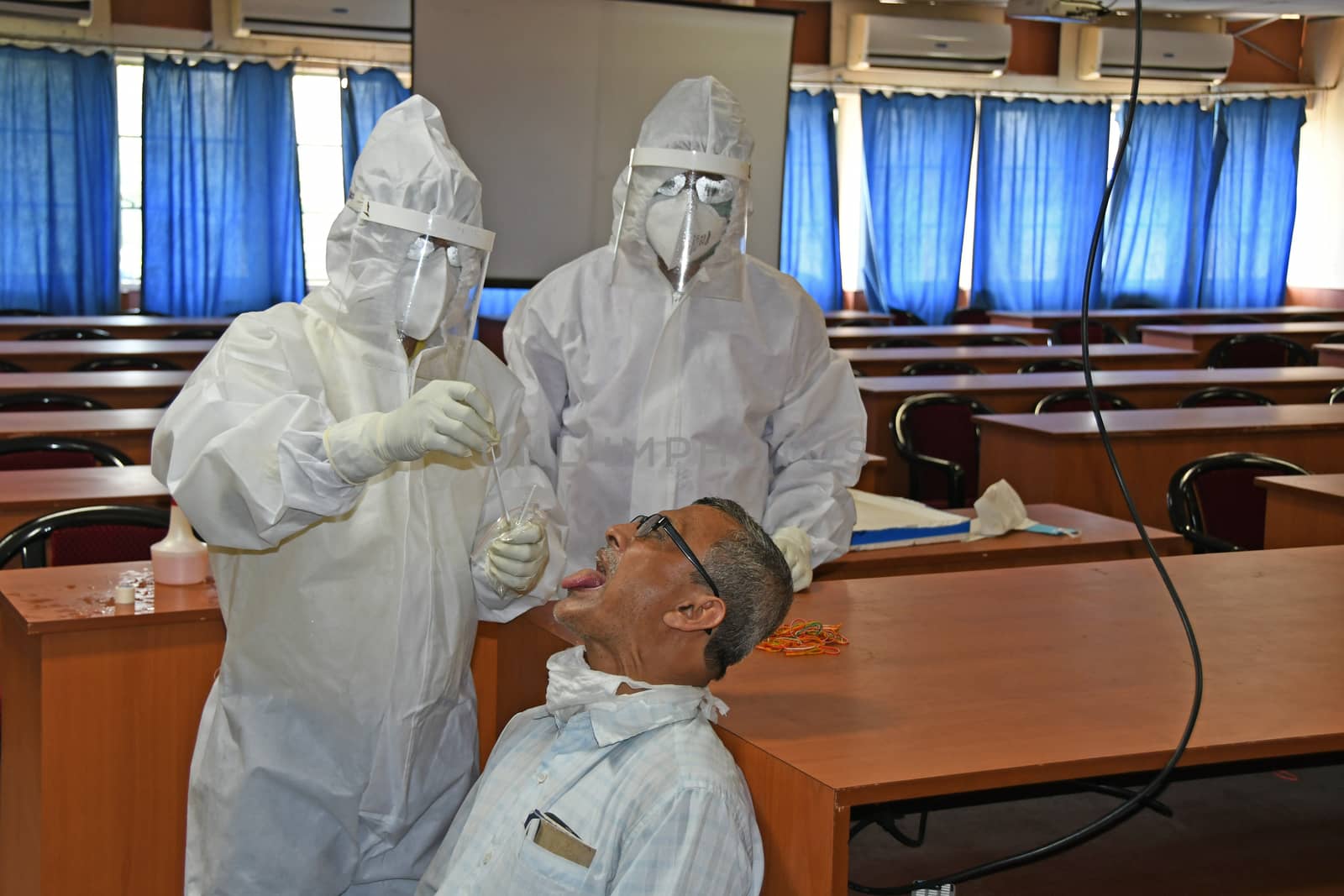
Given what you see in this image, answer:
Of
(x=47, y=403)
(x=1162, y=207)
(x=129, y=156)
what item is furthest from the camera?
(x=1162, y=207)

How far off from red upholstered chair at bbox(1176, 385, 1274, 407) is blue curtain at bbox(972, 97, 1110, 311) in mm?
5527

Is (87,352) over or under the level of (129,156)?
under

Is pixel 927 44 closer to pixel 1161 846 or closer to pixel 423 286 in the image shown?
pixel 1161 846

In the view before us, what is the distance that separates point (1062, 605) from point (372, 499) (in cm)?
101

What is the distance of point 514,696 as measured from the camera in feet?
6.78

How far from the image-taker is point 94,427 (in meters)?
3.85

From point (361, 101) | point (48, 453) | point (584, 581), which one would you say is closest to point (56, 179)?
point (361, 101)

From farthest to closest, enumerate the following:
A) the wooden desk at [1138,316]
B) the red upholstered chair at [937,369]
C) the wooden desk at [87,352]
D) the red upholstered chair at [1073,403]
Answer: the wooden desk at [1138,316] < the red upholstered chair at [937,369] < the wooden desk at [87,352] < the red upholstered chair at [1073,403]

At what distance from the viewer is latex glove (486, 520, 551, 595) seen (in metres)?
1.70

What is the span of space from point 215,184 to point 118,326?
166 cm

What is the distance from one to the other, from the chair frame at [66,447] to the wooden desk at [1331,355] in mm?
6100

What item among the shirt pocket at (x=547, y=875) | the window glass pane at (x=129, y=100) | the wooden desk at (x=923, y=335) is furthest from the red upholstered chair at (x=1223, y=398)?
the window glass pane at (x=129, y=100)

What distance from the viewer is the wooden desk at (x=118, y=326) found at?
24.1ft

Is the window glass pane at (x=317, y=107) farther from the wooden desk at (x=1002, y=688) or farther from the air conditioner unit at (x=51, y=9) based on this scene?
the wooden desk at (x=1002, y=688)
